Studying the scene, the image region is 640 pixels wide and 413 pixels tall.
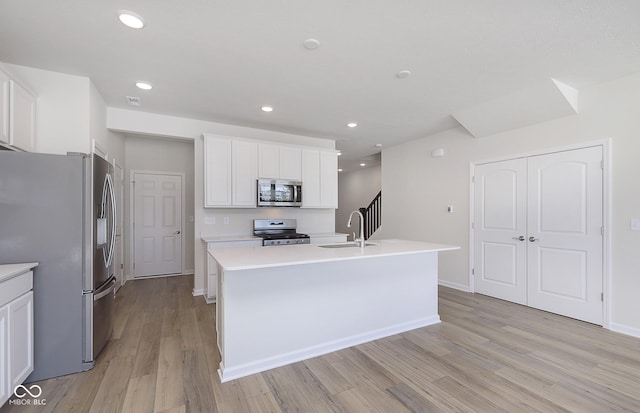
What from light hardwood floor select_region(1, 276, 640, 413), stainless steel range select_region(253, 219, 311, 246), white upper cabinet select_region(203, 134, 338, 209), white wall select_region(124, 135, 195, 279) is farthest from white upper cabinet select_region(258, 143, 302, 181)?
light hardwood floor select_region(1, 276, 640, 413)

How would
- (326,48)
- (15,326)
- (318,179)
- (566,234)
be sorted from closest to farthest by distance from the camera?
(15,326), (326,48), (566,234), (318,179)

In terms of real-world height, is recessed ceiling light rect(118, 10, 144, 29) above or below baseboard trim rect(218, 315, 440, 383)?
above

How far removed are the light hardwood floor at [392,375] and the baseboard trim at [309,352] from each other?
0.06 metres

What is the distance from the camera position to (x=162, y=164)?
18.2ft

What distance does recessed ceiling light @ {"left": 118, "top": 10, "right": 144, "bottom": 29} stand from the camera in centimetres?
205

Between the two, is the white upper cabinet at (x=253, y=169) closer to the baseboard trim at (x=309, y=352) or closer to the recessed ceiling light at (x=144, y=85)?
the recessed ceiling light at (x=144, y=85)

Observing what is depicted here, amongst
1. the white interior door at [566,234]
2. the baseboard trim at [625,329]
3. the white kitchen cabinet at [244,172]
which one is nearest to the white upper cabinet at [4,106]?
the white kitchen cabinet at [244,172]

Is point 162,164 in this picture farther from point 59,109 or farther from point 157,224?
point 59,109

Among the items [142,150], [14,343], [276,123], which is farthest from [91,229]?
[142,150]

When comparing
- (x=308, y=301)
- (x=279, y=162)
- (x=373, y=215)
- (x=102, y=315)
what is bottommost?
(x=102, y=315)

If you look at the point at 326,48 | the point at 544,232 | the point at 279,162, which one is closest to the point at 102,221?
the point at 326,48

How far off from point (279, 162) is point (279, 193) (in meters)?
0.52

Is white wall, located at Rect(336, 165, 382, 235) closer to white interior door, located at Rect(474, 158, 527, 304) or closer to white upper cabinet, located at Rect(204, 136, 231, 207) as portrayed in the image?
white interior door, located at Rect(474, 158, 527, 304)

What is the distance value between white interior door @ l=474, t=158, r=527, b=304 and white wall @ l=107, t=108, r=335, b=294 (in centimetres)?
296
